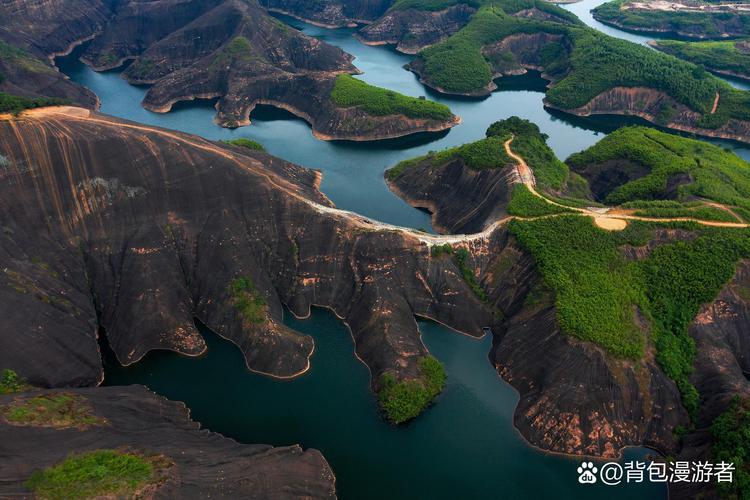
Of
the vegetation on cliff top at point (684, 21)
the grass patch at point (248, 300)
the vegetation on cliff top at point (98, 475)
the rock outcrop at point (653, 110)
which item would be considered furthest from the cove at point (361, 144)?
the vegetation on cliff top at point (684, 21)

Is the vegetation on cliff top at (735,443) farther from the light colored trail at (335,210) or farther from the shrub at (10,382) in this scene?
the shrub at (10,382)

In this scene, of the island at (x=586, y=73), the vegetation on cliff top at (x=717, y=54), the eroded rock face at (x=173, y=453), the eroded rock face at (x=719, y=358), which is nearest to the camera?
the eroded rock face at (x=173, y=453)

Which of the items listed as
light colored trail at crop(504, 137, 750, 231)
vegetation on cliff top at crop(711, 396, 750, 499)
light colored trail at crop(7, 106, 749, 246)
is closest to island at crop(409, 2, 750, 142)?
light colored trail at crop(504, 137, 750, 231)

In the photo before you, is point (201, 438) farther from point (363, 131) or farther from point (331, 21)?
point (331, 21)

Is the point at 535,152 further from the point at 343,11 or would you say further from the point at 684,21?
the point at 684,21

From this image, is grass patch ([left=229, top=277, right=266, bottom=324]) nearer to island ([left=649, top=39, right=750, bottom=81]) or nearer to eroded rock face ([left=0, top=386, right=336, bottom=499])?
eroded rock face ([left=0, top=386, right=336, bottom=499])

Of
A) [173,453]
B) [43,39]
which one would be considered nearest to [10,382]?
[173,453]

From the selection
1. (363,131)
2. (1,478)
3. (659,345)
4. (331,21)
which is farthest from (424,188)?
(331,21)
